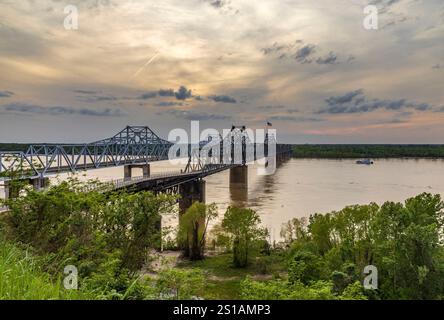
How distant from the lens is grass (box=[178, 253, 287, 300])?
26.0 metres

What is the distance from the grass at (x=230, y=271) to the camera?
2595 centimetres

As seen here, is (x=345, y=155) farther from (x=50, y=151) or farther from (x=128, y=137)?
(x=50, y=151)

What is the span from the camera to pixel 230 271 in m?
30.4

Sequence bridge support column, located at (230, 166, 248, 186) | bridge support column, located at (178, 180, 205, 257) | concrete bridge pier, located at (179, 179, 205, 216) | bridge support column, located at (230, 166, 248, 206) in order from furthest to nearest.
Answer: bridge support column, located at (230, 166, 248, 186) < bridge support column, located at (230, 166, 248, 206) < concrete bridge pier, located at (179, 179, 205, 216) < bridge support column, located at (178, 180, 205, 257)

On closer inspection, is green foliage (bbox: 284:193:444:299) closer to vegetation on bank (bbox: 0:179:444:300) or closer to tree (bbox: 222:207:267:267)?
vegetation on bank (bbox: 0:179:444:300)

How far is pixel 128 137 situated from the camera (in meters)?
81.8

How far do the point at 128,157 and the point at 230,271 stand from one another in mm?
44925

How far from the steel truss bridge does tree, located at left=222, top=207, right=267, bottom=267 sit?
10604mm

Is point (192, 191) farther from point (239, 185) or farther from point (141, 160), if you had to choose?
point (239, 185)

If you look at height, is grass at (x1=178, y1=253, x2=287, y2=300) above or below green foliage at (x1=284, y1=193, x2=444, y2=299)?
below

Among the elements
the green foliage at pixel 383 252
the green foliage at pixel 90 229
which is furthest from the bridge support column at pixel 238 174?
the green foliage at pixel 90 229

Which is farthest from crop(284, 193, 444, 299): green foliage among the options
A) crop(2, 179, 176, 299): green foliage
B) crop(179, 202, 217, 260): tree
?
crop(179, 202, 217, 260): tree

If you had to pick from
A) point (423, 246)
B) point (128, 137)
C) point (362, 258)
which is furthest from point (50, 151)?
point (423, 246)
